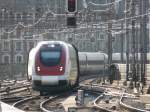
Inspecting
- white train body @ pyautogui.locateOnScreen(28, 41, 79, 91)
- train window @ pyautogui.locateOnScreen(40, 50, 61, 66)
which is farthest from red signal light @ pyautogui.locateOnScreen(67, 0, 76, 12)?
train window @ pyautogui.locateOnScreen(40, 50, 61, 66)

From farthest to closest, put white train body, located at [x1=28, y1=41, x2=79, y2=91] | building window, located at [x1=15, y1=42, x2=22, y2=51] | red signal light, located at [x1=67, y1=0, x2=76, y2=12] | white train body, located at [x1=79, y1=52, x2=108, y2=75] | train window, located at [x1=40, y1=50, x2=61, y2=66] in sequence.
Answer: building window, located at [x1=15, y1=42, x2=22, y2=51] < white train body, located at [x1=79, y1=52, x2=108, y2=75] < train window, located at [x1=40, y1=50, x2=61, y2=66] < white train body, located at [x1=28, y1=41, x2=79, y2=91] < red signal light, located at [x1=67, y1=0, x2=76, y2=12]

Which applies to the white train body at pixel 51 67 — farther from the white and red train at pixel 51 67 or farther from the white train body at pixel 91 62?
the white train body at pixel 91 62

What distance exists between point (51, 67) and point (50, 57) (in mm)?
561

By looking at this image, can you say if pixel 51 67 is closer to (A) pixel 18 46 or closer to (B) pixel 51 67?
(B) pixel 51 67

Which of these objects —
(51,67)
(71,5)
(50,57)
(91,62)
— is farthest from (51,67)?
(91,62)

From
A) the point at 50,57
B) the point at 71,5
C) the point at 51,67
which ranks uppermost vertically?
the point at 71,5

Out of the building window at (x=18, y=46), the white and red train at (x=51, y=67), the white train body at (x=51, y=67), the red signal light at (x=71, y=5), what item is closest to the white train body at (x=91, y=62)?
the white and red train at (x=51, y=67)

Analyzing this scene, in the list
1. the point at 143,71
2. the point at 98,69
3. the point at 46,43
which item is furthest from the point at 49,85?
the point at 98,69

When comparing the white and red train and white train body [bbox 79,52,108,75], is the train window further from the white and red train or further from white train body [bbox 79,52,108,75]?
white train body [bbox 79,52,108,75]

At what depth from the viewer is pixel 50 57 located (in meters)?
25.7

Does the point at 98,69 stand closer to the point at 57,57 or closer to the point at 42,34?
the point at 42,34

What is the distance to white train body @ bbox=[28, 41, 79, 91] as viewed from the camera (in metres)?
25.4

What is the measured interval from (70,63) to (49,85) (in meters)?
1.82

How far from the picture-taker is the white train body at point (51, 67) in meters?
25.4
